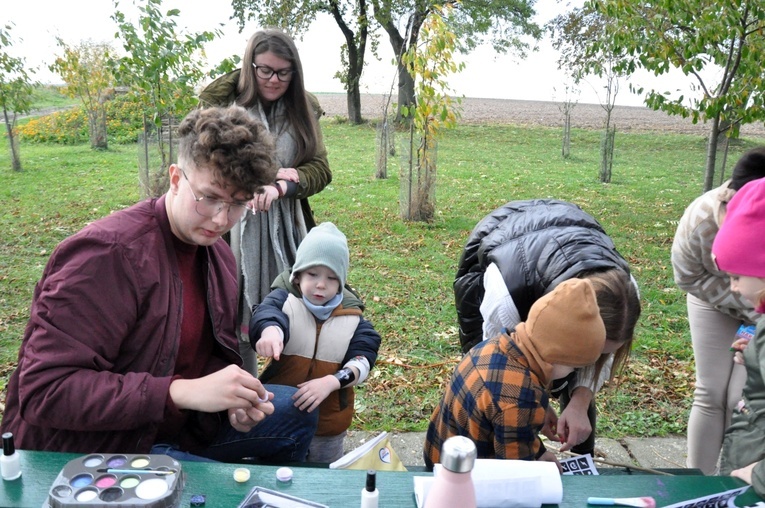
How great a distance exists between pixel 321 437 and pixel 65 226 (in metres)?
6.08

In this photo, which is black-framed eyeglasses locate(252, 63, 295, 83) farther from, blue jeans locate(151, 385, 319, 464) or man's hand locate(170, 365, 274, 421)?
man's hand locate(170, 365, 274, 421)

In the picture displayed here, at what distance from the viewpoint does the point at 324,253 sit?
8.04 feet

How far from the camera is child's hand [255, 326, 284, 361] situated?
88.5 inches

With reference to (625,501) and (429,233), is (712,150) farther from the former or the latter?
(625,501)

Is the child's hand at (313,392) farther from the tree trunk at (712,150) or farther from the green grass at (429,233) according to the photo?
the tree trunk at (712,150)

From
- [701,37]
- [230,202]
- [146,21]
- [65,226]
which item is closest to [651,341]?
[701,37]

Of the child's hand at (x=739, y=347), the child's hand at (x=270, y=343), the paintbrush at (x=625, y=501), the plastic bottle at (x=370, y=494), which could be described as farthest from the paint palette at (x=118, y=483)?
the child's hand at (x=739, y=347)

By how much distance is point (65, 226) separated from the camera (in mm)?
7477

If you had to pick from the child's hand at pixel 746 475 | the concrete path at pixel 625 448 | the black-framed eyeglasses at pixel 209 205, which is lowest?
the concrete path at pixel 625 448

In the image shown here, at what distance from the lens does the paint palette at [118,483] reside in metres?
1.26

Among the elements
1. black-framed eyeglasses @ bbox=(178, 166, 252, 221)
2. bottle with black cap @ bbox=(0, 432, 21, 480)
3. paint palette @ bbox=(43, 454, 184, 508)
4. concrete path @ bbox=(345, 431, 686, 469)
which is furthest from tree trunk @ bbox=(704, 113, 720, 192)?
bottle with black cap @ bbox=(0, 432, 21, 480)

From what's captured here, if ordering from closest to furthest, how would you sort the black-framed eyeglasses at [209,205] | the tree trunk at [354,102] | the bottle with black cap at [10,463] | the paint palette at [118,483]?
the paint palette at [118,483] < the bottle with black cap at [10,463] < the black-framed eyeglasses at [209,205] < the tree trunk at [354,102]

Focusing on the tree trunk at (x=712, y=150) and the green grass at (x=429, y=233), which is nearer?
the green grass at (x=429, y=233)

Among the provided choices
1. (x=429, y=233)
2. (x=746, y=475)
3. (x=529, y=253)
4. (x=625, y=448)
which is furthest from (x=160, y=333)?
(x=429, y=233)
